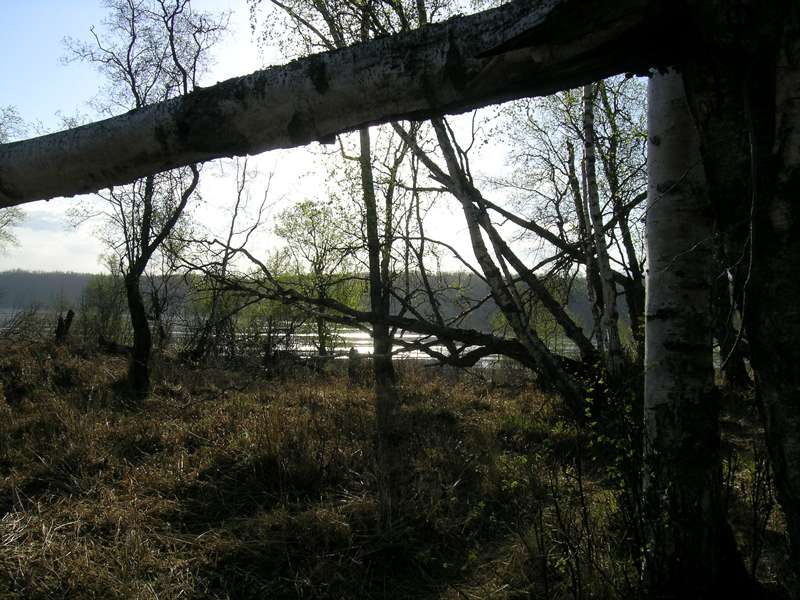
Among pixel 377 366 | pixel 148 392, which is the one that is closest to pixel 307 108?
pixel 148 392

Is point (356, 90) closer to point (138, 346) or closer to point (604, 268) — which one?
point (604, 268)

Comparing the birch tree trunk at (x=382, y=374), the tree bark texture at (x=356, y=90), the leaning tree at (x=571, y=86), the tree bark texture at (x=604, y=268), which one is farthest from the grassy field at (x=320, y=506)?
the tree bark texture at (x=356, y=90)

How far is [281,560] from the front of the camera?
3566mm

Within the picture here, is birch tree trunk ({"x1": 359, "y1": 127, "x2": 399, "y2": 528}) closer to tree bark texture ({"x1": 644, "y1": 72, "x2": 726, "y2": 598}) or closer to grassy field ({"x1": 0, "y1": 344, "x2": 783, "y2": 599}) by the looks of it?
grassy field ({"x1": 0, "y1": 344, "x2": 783, "y2": 599})

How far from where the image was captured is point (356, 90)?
1719mm

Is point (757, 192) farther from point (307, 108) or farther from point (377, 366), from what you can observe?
point (377, 366)

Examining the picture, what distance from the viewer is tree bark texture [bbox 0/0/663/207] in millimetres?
1605

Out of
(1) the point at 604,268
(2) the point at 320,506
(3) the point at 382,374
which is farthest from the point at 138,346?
(1) the point at 604,268

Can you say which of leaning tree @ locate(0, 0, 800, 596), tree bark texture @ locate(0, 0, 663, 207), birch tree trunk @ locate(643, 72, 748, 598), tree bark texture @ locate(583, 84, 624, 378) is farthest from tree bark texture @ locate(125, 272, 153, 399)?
birch tree trunk @ locate(643, 72, 748, 598)

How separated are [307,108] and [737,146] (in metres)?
1.26

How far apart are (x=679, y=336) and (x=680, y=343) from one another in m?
0.03

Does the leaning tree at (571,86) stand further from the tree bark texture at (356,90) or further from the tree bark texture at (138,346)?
the tree bark texture at (138,346)

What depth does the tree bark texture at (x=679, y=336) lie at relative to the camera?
2.46m

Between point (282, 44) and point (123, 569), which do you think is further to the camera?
point (282, 44)
